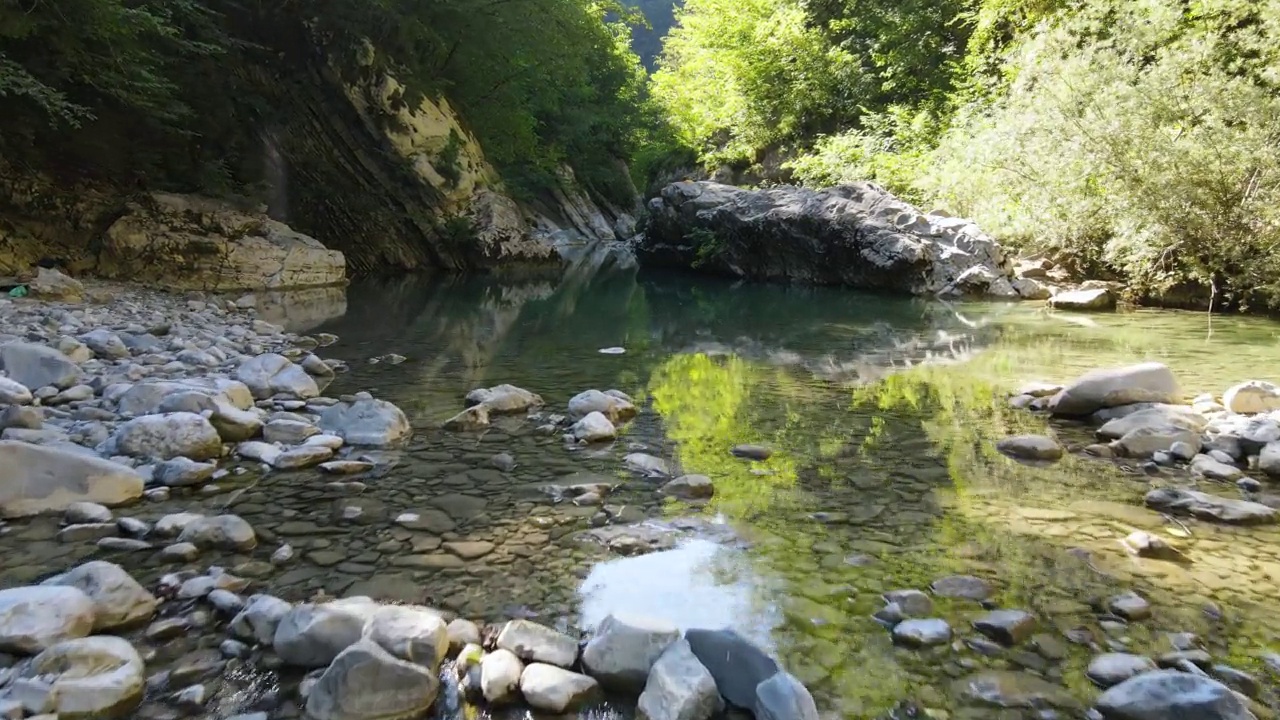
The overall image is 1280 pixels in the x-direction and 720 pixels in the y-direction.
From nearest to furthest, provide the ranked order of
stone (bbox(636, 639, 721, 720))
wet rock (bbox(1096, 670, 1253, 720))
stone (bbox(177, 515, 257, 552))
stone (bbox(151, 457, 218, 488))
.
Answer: wet rock (bbox(1096, 670, 1253, 720)) < stone (bbox(636, 639, 721, 720)) < stone (bbox(177, 515, 257, 552)) < stone (bbox(151, 457, 218, 488))

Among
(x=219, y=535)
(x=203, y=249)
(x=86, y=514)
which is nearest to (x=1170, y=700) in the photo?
(x=219, y=535)

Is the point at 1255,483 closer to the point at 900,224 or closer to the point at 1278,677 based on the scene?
the point at 1278,677

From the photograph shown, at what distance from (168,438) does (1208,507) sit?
5.20 meters

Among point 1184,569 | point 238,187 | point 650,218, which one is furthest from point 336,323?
point 650,218

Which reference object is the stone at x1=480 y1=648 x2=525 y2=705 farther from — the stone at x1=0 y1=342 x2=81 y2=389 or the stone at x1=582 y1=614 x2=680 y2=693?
the stone at x1=0 y1=342 x2=81 y2=389

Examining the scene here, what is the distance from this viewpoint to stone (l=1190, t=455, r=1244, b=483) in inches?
170

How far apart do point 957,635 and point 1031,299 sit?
13.9 m

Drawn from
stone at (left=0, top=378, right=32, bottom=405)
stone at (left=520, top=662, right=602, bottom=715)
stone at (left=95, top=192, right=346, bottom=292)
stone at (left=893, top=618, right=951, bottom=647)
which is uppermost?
stone at (left=95, top=192, right=346, bottom=292)

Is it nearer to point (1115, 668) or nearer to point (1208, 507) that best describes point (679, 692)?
point (1115, 668)

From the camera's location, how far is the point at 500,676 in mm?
2283

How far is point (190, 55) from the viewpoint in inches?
509

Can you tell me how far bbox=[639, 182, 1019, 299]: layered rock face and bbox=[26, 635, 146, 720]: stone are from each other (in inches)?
609

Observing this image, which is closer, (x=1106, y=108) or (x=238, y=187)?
(x=1106, y=108)

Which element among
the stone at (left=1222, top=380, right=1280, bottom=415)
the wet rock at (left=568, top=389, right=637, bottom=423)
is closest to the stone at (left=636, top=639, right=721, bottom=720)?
the wet rock at (left=568, top=389, right=637, bottom=423)
